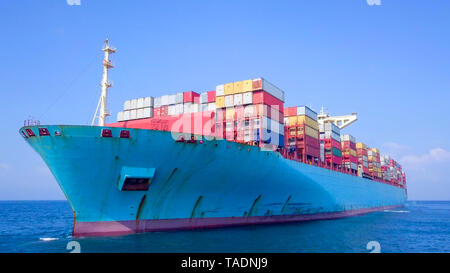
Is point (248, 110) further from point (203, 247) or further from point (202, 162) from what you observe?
point (203, 247)

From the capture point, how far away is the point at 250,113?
29047 mm

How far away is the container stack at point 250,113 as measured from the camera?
28.5m

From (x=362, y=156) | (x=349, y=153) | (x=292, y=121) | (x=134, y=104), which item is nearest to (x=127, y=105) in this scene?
(x=134, y=104)

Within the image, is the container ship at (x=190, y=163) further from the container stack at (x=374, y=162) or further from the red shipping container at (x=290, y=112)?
the container stack at (x=374, y=162)

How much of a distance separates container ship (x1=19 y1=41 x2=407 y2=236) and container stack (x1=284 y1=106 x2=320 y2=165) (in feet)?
0.41

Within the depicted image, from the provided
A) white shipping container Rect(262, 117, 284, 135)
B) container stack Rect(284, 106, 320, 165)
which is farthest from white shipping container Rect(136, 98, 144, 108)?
container stack Rect(284, 106, 320, 165)

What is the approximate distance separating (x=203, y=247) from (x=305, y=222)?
20.3 meters

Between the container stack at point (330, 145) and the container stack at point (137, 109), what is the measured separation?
82.9 ft

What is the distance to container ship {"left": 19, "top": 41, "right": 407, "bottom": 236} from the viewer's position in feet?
65.4

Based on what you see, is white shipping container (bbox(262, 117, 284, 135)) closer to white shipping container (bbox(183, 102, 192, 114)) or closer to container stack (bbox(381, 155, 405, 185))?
white shipping container (bbox(183, 102, 192, 114))

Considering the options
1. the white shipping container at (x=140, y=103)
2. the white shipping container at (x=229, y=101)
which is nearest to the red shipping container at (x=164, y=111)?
the white shipping container at (x=140, y=103)

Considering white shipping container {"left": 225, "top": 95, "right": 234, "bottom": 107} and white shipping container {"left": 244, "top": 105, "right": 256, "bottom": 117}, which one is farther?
white shipping container {"left": 225, "top": 95, "right": 234, "bottom": 107}

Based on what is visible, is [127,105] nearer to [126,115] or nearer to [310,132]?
[126,115]

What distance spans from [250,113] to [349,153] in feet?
96.9
